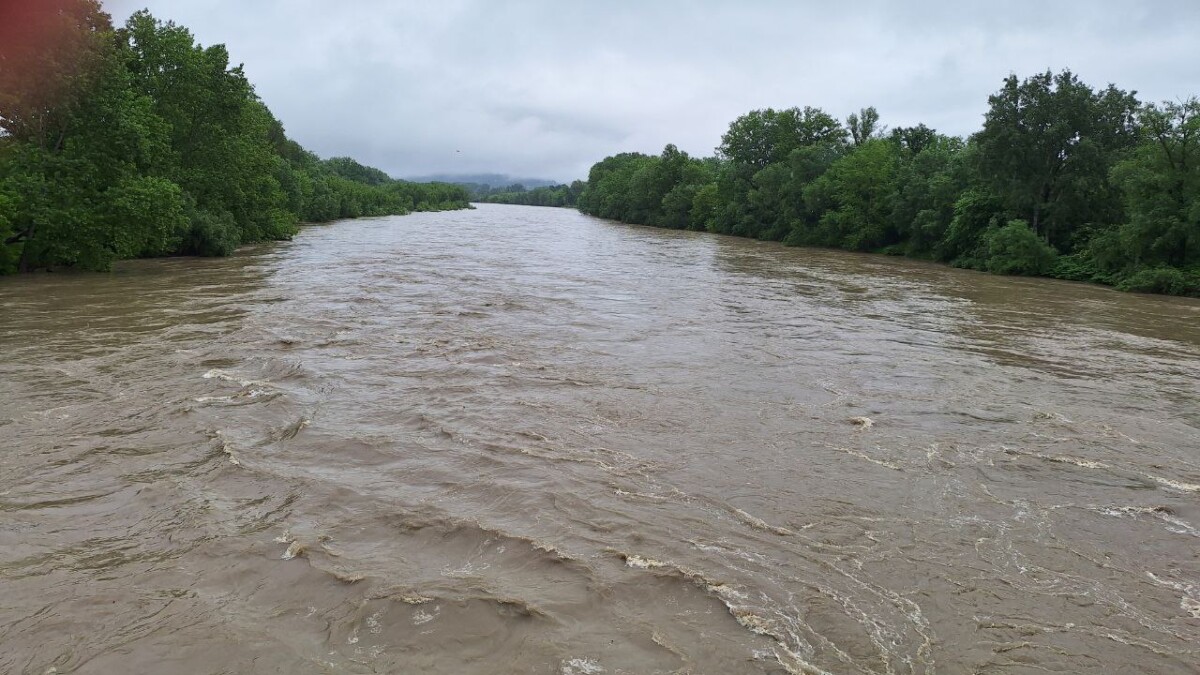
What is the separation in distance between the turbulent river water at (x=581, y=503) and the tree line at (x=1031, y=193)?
20.4m

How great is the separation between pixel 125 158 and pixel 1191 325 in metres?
34.7

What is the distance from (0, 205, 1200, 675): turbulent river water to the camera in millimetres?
4637

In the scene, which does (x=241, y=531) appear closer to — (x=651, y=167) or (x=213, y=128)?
(x=213, y=128)

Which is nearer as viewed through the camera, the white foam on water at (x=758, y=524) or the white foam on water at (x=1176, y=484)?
the white foam on water at (x=758, y=524)

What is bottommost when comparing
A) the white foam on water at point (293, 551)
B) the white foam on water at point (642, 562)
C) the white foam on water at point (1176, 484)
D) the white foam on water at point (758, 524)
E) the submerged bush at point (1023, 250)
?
the white foam on water at point (293, 551)

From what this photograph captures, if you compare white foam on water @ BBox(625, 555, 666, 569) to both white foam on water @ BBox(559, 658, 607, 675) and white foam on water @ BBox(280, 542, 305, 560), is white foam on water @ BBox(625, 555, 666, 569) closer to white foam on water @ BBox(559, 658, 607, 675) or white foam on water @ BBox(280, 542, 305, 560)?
white foam on water @ BBox(559, 658, 607, 675)

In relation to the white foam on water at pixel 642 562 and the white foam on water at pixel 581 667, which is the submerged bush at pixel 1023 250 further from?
the white foam on water at pixel 581 667

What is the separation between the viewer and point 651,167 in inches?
3735

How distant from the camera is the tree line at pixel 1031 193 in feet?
101

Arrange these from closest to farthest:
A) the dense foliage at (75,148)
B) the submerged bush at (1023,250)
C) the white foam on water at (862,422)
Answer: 1. the white foam on water at (862,422)
2. the dense foliage at (75,148)
3. the submerged bush at (1023,250)

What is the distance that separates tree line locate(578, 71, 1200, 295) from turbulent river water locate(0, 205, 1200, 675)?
20360 millimetres

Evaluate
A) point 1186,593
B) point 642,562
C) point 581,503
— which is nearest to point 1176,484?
point 1186,593

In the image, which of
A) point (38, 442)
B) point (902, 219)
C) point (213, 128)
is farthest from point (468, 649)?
point (902, 219)

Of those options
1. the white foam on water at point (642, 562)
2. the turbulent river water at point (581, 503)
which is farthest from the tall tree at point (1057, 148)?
the white foam on water at point (642, 562)
